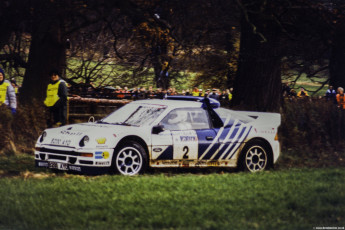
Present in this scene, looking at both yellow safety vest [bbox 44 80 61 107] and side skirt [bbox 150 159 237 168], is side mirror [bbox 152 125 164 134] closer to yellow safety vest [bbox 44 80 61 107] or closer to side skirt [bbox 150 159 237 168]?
side skirt [bbox 150 159 237 168]

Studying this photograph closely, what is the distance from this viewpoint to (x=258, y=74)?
18.8m

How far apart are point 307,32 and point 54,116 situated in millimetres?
6278

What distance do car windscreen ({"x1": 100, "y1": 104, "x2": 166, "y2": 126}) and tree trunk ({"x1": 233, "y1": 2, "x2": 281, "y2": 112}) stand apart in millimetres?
4844

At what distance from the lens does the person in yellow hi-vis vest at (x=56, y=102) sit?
55.8 ft

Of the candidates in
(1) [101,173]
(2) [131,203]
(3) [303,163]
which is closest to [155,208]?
(2) [131,203]

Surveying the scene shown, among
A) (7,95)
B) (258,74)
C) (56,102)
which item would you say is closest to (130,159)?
(56,102)

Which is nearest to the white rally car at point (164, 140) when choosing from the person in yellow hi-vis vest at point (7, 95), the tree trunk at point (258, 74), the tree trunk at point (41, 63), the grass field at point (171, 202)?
the grass field at point (171, 202)

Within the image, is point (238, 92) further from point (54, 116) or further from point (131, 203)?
point (131, 203)

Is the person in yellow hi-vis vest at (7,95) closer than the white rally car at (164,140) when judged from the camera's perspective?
No

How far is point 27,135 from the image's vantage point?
16.7m

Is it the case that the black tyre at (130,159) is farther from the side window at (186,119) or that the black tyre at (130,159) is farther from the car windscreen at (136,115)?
the side window at (186,119)

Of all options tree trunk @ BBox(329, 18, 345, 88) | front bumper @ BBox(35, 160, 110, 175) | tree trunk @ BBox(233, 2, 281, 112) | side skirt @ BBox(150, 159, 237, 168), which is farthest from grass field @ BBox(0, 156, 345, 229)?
tree trunk @ BBox(329, 18, 345, 88)

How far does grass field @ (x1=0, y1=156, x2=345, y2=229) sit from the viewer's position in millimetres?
8648

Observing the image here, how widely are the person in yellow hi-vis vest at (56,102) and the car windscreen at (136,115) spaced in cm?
305
